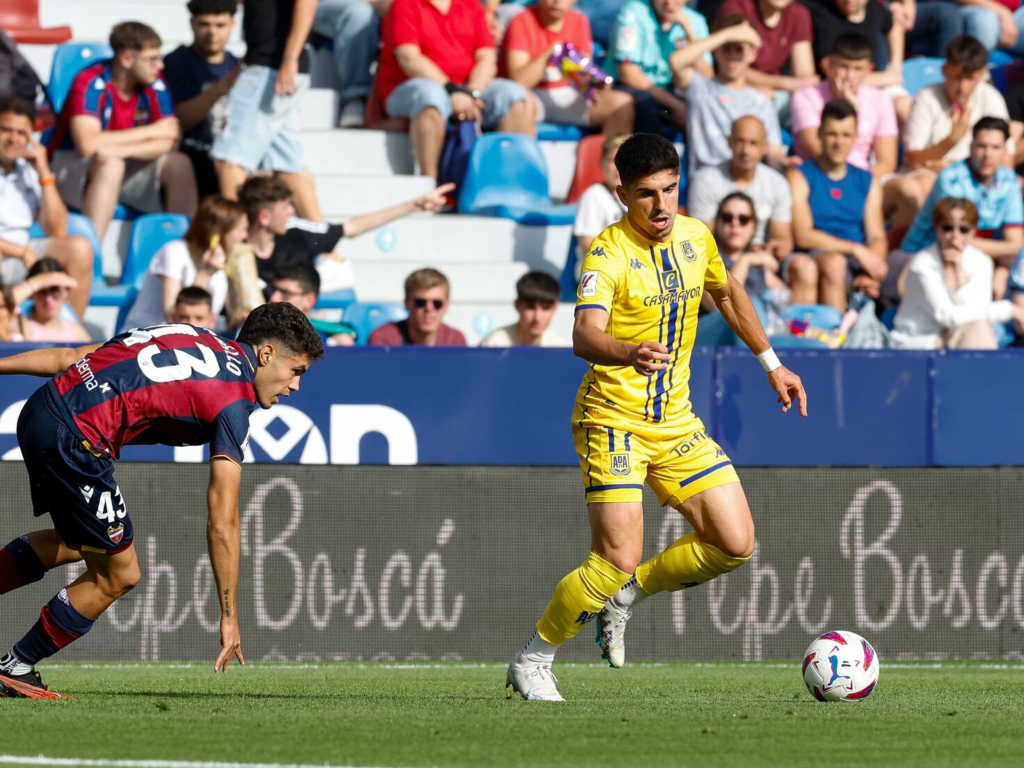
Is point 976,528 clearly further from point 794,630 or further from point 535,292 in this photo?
point 535,292

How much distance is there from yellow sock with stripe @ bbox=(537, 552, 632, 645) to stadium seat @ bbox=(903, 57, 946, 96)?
9934mm

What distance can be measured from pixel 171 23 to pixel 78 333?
4.51 metres

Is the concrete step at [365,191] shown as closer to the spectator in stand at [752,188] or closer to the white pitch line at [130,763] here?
the spectator in stand at [752,188]

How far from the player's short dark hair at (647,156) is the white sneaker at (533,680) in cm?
200

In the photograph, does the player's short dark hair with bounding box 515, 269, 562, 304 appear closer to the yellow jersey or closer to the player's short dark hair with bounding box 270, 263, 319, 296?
the player's short dark hair with bounding box 270, 263, 319, 296

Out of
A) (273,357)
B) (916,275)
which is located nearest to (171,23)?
(916,275)

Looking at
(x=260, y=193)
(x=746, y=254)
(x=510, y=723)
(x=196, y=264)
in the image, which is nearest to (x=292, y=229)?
(x=260, y=193)

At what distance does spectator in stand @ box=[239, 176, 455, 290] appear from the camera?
11141 mm

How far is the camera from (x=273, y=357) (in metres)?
6.32

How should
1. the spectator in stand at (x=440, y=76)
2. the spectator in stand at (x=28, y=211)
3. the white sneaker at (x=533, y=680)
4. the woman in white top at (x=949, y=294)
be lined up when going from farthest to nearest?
the spectator in stand at (x=440, y=76) → the woman in white top at (x=949, y=294) → the spectator in stand at (x=28, y=211) → the white sneaker at (x=533, y=680)

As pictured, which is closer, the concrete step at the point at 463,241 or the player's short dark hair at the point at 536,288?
the player's short dark hair at the point at 536,288

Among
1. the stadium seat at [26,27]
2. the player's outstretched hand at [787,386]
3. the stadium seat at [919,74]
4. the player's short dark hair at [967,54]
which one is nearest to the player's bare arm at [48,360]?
the player's outstretched hand at [787,386]

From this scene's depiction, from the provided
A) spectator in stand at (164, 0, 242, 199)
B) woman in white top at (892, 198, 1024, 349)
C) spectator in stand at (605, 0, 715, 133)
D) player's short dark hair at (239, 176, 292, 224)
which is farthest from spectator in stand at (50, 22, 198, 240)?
woman in white top at (892, 198, 1024, 349)

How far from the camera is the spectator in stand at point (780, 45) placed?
557 inches
